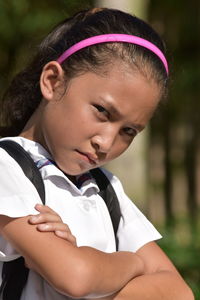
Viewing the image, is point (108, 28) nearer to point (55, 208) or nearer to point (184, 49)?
point (55, 208)

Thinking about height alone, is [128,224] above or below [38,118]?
below

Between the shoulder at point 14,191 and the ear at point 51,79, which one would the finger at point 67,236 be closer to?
the shoulder at point 14,191

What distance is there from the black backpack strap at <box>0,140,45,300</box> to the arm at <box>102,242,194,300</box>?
27 centimetres

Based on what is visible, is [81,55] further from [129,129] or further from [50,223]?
[50,223]

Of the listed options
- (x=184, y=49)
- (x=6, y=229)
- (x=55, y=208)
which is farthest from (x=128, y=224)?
(x=184, y=49)

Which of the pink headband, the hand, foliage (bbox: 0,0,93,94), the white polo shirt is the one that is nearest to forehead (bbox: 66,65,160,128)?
the pink headband

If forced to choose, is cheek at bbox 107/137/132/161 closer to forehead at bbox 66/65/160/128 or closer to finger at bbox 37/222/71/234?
forehead at bbox 66/65/160/128

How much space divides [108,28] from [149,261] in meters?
0.78

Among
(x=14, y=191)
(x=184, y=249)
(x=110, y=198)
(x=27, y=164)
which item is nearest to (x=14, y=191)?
(x=14, y=191)

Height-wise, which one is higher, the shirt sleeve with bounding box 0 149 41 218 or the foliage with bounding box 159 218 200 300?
the shirt sleeve with bounding box 0 149 41 218

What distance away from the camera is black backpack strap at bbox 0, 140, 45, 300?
2.26 meters

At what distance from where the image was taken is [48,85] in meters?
2.53

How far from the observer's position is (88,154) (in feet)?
7.86

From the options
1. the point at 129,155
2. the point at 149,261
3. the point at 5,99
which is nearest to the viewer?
the point at 149,261
